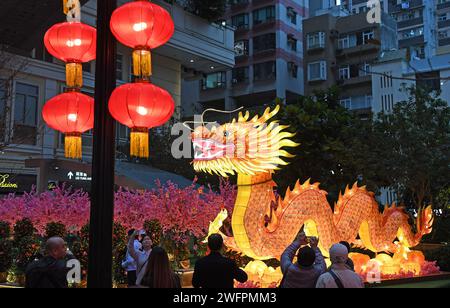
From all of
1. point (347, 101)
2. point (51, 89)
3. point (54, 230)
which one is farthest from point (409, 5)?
point (54, 230)

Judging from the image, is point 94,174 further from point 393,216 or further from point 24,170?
point 24,170

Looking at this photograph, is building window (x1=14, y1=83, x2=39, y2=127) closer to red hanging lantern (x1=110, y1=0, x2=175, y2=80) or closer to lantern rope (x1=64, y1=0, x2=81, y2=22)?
lantern rope (x1=64, y1=0, x2=81, y2=22)

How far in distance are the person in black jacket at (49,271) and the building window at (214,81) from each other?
29305mm

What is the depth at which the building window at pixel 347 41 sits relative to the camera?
30.3 m

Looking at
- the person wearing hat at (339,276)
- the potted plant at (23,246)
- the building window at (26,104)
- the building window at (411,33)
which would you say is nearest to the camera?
the person wearing hat at (339,276)

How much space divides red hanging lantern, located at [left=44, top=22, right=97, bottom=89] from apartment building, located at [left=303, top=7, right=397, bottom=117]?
25039 millimetres

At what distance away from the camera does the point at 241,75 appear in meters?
32.2

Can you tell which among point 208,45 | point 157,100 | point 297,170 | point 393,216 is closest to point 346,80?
point 208,45

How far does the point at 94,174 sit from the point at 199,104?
94.1 feet

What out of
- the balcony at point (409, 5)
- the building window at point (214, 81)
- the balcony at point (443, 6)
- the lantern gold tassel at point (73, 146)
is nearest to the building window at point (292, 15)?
the building window at point (214, 81)

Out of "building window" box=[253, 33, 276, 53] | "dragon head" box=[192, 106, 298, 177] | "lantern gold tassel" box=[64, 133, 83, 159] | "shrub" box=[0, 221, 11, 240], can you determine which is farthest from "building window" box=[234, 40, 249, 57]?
"lantern gold tassel" box=[64, 133, 83, 159]

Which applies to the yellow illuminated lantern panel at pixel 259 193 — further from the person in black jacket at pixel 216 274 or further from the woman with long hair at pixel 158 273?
the woman with long hair at pixel 158 273

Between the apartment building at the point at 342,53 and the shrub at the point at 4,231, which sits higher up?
the apartment building at the point at 342,53

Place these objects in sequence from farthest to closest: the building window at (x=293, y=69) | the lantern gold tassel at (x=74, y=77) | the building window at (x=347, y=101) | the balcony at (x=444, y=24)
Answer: the balcony at (x=444, y=24), the building window at (x=293, y=69), the building window at (x=347, y=101), the lantern gold tassel at (x=74, y=77)
